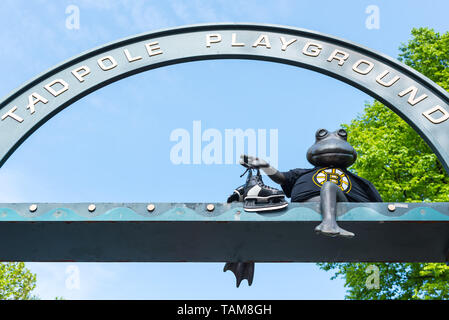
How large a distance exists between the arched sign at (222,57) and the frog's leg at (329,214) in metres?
1.15

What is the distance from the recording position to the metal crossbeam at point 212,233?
17.2 feet

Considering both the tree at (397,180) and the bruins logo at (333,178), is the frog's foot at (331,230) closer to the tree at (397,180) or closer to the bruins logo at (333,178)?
the bruins logo at (333,178)

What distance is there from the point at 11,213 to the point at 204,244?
1672 mm

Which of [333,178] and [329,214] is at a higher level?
[333,178]

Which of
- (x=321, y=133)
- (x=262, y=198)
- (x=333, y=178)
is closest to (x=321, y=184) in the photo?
(x=333, y=178)

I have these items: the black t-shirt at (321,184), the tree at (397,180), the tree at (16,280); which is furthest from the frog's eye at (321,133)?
the tree at (16,280)

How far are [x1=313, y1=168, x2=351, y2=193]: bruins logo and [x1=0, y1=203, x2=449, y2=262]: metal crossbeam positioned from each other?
0.66 m

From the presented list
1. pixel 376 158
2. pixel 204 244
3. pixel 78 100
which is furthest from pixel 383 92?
pixel 376 158

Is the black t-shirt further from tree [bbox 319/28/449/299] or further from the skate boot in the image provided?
tree [bbox 319/28/449/299]

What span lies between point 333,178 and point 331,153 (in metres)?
0.35

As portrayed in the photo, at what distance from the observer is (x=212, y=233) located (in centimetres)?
543

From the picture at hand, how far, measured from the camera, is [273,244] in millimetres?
5586

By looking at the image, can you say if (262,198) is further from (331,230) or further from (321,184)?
(321,184)
